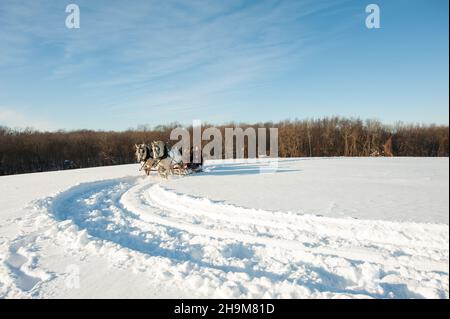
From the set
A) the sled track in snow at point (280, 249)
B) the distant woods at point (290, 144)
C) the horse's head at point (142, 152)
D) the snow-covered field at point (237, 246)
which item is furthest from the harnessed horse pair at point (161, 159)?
the distant woods at point (290, 144)

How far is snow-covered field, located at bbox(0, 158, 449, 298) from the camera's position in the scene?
3352mm

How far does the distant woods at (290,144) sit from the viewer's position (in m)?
24.7

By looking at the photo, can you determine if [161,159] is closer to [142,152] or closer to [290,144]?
[142,152]

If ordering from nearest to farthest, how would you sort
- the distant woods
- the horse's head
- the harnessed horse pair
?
1. the harnessed horse pair
2. the horse's head
3. the distant woods

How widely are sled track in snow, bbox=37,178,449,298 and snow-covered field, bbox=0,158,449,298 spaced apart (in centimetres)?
2

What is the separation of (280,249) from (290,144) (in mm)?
24873

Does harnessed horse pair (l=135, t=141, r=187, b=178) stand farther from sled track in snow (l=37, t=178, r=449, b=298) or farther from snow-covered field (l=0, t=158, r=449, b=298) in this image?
sled track in snow (l=37, t=178, r=449, b=298)

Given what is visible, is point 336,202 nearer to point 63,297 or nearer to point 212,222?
point 212,222

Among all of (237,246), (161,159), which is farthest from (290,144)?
(237,246)

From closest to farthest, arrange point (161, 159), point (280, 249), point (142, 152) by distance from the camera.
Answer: point (280, 249)
point (161, 159)
point (142, 152)

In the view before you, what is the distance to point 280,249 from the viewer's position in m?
4.38

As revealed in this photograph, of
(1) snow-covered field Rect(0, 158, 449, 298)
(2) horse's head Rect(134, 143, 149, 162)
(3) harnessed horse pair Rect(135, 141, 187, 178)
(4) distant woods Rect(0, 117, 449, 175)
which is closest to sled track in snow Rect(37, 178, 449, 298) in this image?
(1) snow-covered field Rect(0, 158, 449, 298)
